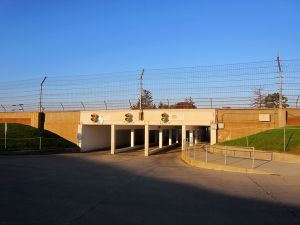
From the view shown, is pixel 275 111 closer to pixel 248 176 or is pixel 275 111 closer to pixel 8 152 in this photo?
pixel 248 176

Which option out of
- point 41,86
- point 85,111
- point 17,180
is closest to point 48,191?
point 17,180

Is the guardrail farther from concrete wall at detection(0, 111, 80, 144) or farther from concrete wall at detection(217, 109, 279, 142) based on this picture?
concrete wall at detection(0, 111, 80, 144)

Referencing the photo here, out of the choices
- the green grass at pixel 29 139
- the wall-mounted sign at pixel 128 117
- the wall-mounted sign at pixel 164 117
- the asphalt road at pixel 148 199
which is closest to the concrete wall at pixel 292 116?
the wall-mounted sign at pixel 164 117

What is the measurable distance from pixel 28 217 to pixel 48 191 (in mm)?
3292

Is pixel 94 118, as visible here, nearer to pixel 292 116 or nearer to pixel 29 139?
pixel 29 139

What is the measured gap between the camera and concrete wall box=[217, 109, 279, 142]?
2659 centimetres

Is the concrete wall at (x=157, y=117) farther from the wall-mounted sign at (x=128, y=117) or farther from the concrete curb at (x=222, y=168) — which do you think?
the concrete curb at (x=222, y=168)

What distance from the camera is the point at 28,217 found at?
7.73 m

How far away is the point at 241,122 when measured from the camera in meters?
27.2

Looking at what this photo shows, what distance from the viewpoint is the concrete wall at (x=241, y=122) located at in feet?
87.2

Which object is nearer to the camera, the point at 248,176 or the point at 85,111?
the point at 248,176

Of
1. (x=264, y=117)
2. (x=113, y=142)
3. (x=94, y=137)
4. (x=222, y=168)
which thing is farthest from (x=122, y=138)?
(x=222, y=168)

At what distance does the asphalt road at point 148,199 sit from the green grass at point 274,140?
5.79 meters

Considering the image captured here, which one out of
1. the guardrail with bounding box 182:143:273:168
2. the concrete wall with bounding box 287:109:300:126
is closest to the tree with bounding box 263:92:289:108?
the concrete wall with bounding box 287:109:300:126
